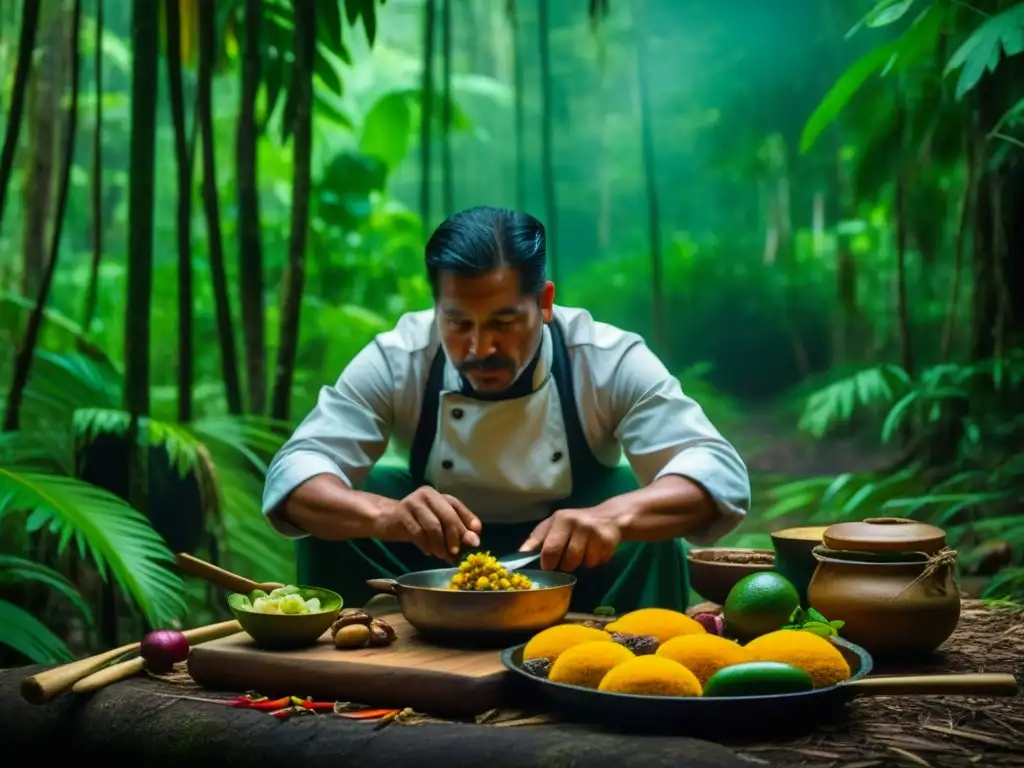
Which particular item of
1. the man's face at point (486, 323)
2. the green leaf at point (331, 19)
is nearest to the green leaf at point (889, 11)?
the man's face at point (486, 323)

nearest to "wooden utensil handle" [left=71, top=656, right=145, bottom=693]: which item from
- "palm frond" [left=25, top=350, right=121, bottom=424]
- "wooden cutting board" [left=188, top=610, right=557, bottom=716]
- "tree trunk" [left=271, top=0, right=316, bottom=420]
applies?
"wooden cutting board" [left=188, top=610, right=557, bottom=716]

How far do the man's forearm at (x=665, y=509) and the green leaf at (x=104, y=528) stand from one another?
1.14 m

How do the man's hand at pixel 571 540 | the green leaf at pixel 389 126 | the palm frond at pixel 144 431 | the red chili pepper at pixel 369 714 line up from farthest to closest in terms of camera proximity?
the green leaf at pixel 389 126
the palm frond at pixel 144 431
the man's hand at pixel 571 540
the red chili pepper at pixel 369 714

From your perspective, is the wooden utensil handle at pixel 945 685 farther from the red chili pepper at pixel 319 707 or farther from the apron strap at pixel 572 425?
the apron strap at pixel 572 425

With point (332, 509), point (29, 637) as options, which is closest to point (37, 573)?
point (29, 637)

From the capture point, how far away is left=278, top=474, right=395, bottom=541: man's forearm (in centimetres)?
227

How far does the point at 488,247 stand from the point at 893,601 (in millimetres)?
1027

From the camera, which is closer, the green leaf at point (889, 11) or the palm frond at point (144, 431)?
the green leaf at point (889, 11)

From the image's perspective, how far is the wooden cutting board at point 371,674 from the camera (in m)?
1.73

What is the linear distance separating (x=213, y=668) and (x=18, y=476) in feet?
3.92

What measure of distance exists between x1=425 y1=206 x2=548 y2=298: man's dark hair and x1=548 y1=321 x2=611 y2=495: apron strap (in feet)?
0.80

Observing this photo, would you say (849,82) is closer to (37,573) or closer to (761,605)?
(761,605)

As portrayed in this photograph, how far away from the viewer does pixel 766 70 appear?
30.6 ft

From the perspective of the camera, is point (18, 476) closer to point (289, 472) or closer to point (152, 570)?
point (152, 570)
